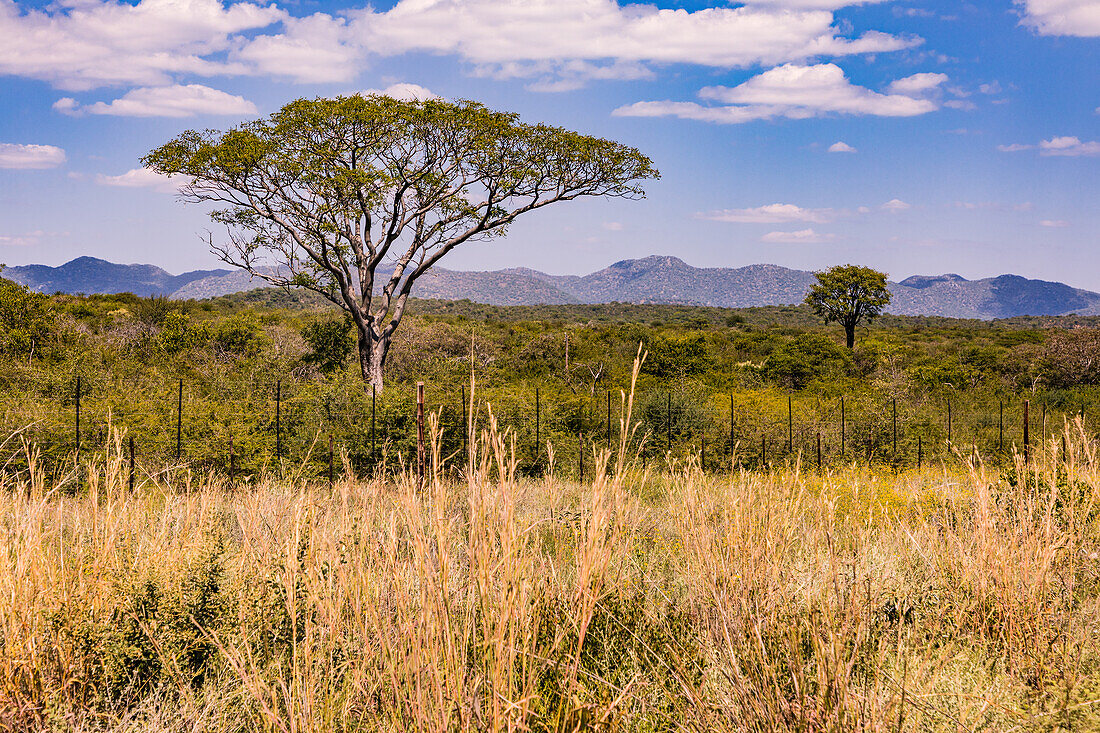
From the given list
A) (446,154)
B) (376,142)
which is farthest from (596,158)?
(376,142)

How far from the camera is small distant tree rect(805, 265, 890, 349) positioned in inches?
1624

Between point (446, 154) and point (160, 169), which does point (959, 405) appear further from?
point (160, 169)

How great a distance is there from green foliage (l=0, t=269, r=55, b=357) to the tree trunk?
8.16 meters

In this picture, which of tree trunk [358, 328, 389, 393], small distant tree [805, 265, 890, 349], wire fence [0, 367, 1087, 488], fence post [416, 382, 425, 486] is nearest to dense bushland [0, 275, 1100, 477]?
wire fence [0, 367, 1087, 488]

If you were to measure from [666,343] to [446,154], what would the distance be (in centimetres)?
1132

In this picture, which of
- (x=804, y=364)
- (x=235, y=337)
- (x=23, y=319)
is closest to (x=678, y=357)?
(x=804, y=364)

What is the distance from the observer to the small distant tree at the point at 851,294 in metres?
41.2

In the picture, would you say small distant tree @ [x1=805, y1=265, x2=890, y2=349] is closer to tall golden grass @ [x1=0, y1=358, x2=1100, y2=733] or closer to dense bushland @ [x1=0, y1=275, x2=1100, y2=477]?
dense bushland @ [x1=0, y1=275, x2=1100, y2=477]

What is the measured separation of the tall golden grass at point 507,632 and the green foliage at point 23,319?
56.7ft

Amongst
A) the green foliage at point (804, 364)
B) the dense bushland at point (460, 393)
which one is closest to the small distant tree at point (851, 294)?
the dense bushland at point (460, 393)

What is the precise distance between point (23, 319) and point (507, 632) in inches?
890

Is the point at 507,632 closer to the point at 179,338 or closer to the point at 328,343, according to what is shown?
the point at 328,343

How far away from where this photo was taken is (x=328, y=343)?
70.6ft

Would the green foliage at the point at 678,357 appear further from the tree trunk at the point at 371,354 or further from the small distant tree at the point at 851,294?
the small distant tree at the point at 851,294
